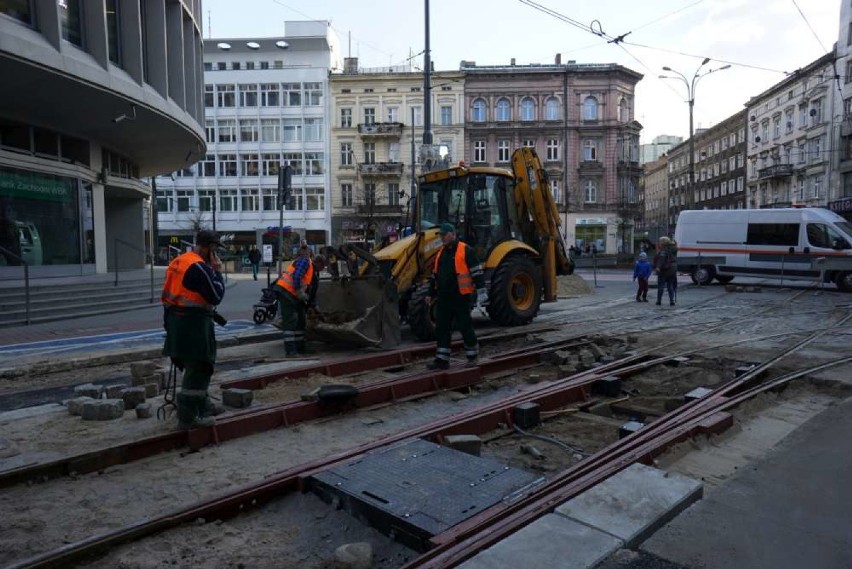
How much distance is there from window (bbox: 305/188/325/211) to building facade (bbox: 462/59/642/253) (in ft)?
42.6

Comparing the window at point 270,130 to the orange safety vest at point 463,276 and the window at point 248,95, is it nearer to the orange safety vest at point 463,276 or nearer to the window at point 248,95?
the window at point 248,95

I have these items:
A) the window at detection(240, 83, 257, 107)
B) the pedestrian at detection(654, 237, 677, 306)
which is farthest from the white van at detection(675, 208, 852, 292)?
the window at detection(240, 83, 257, 107)

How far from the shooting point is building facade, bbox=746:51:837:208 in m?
45.4

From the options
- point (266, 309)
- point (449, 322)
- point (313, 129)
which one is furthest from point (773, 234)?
point (313, 129)

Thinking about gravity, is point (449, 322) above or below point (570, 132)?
below

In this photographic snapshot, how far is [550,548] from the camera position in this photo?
3201mm

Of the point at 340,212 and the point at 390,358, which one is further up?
the point at 340,212

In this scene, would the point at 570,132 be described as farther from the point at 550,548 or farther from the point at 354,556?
the point at 354,556

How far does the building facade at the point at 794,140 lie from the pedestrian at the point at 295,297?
44.6 metres

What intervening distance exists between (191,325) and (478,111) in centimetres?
5044

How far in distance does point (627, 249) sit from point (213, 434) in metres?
52.2

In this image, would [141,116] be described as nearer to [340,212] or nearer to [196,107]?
[196,107]

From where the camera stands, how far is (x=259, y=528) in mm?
3762

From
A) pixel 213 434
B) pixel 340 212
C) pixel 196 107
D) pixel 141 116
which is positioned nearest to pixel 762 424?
pixel 213 434
